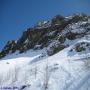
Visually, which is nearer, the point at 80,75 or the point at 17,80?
the point at 80,75

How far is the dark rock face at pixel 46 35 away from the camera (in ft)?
177

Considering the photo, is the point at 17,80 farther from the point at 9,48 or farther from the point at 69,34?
the point at 9,48

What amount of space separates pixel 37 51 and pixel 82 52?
17.2 meters

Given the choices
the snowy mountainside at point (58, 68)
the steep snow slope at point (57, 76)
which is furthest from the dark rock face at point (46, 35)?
the steep snow slope at point (57, 76)

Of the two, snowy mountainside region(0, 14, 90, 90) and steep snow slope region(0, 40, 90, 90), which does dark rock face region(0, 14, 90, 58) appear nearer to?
snowy mountainside region(0, 14, 90, 90)

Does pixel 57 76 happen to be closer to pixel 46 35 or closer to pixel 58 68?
pixel 58 68

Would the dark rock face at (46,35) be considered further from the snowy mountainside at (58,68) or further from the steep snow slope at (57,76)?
the steep snow slope at (57,76)

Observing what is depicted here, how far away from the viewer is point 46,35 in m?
62.2

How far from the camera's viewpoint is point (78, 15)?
2650 inches

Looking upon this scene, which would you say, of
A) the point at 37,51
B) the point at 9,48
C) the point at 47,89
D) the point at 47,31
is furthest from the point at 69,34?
the point at 47,89

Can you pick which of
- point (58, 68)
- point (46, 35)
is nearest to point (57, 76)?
point (58, 68)

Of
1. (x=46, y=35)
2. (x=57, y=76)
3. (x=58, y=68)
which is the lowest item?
(x=57, y=76)

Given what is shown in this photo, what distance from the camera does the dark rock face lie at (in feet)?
177

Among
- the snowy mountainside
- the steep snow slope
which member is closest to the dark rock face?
the snowy mountainside
